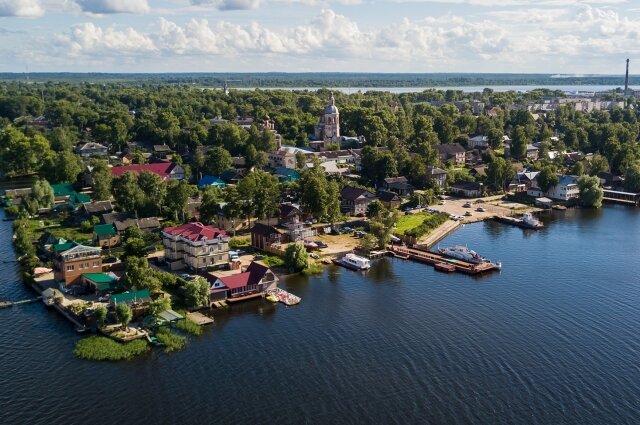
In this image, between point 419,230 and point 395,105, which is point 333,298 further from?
point 395,105

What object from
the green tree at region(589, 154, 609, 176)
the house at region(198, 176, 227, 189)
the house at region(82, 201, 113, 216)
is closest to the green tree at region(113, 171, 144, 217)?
the house at region(82, 201, 113, 216)

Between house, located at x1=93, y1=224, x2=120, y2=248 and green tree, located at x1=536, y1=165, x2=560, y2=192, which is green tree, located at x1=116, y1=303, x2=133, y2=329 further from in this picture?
green tree, located at x1=536, y1=165, x2=560, y2=192

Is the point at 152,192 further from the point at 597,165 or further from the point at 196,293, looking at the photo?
the point at 597,165

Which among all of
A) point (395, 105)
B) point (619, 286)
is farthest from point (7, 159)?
point (395, 105)

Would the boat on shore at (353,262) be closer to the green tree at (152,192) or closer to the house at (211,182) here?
the green tree at (152,192)

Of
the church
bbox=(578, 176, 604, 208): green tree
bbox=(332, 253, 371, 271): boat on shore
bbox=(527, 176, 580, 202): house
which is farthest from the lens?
the church

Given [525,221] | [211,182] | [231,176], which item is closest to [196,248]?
[211,182]
